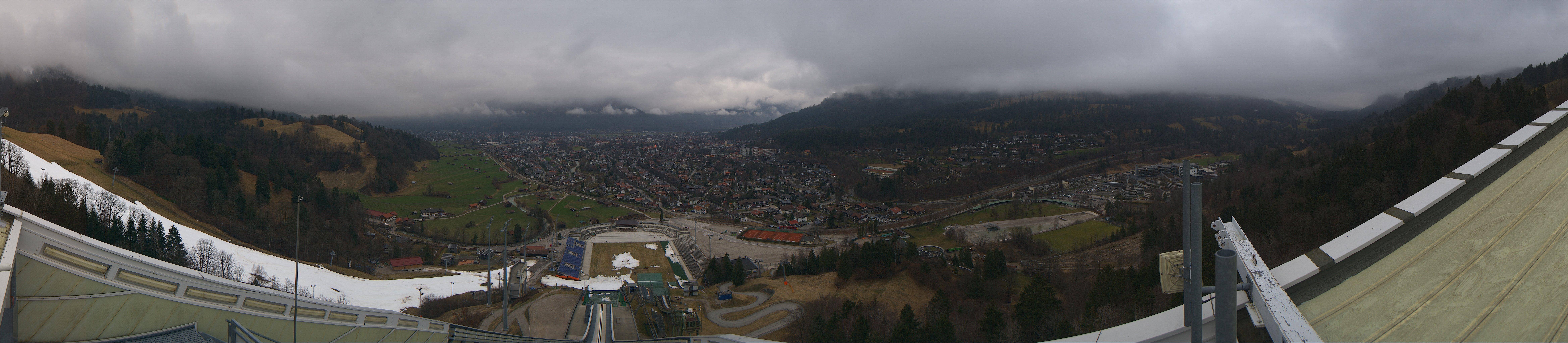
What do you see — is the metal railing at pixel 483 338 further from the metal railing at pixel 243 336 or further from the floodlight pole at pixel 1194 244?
the floodlight pole at pixel 1194 244

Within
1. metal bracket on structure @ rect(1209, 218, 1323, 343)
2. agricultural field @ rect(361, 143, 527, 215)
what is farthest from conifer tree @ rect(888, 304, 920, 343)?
agricultural field @ rect(361, 143, 527, 215)

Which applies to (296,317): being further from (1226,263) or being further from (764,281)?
(764,281)

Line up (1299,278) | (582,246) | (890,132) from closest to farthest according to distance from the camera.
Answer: (1299,278) → (582,246) → (890,132)

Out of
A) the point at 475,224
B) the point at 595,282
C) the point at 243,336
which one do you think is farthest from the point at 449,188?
the point at 243,336

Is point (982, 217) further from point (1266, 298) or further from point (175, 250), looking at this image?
point (175, 250)

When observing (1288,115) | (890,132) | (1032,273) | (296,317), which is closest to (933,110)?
(890,132)

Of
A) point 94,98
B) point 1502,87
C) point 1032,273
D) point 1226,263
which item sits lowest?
point 1032,273
